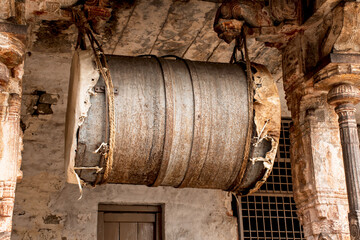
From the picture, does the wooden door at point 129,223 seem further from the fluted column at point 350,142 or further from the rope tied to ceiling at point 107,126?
the fluted column at point 350,142

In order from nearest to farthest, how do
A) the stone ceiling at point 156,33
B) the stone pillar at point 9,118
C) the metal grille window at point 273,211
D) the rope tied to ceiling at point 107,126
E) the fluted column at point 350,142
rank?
the stone pillar at point 9,118 < the rope tied to ceiling at point 107,126 < the fluted column at point 350,142 < the stone ceiling at point 156,33 < the metal grille window at point 273,211

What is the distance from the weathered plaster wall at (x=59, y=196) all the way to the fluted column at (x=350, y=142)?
2518 mm

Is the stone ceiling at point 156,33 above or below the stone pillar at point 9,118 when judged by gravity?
above

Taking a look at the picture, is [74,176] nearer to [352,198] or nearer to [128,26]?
[352,198]

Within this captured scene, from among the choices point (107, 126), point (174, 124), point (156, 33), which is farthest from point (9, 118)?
point (156, 33)

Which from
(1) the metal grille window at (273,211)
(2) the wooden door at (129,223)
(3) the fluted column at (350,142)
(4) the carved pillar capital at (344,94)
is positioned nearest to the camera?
(3) the fluted column at (350,142)

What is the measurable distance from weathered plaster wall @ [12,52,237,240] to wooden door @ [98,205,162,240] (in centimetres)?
11

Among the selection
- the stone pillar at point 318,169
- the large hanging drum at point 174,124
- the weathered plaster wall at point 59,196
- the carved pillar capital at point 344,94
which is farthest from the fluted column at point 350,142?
the weathered plaster wall at point 59,196

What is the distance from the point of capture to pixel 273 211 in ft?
21.1

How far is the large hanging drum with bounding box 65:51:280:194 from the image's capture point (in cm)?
343

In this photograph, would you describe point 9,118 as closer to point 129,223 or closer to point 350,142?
point 350,142

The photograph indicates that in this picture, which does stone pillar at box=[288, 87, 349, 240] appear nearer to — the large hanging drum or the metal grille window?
the large hanging drum

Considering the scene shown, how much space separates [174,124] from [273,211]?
129 inches

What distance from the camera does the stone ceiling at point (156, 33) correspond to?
16.0 ft
